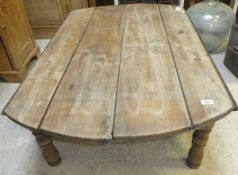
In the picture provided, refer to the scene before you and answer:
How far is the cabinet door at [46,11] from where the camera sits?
2334mm

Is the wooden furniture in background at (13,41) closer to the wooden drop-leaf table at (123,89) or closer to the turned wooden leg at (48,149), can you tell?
the wooden drop-leaf table at (123,89)

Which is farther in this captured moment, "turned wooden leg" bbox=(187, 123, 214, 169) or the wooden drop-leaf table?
"turned wooden leg" bbox=(187, 123, 214, 169)

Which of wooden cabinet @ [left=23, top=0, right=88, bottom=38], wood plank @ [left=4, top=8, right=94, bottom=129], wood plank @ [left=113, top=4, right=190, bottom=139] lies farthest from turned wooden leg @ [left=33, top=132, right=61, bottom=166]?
wooden cabinet @ [left=23, top=0, right=88, bottom=38]

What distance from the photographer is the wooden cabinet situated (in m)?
2.34

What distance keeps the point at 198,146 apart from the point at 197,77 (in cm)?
32

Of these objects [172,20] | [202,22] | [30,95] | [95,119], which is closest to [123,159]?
[95,119]

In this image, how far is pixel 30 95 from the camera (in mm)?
1005

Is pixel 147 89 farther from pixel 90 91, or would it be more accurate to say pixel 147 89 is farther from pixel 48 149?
pixel 48 149

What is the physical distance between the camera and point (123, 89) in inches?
39.4

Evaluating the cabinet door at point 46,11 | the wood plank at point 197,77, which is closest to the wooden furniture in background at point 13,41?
the cabinet door at point 46,11

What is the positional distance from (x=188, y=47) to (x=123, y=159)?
682 mm

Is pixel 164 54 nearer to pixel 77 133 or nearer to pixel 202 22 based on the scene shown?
pixel 77 133

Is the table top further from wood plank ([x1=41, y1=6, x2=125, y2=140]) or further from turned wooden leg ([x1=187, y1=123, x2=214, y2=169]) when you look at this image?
turned wooden leg ([x1=187, y1=123, x2=214, y2=169])

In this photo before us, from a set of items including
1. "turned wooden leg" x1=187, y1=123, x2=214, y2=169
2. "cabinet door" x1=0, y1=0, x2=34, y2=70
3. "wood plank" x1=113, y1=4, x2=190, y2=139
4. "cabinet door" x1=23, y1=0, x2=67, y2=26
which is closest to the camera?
"wood plank" x1=113, y1=4, x2=190, y2=139
